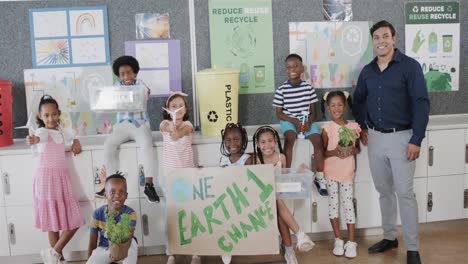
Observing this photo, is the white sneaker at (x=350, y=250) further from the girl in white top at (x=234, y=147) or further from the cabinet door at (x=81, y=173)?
the cabinet door at (x=81, y=173)

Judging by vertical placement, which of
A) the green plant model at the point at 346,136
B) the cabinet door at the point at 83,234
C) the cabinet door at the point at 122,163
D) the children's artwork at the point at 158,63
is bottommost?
the cabinet door at the point at 83,234

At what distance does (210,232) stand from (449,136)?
4.74ft

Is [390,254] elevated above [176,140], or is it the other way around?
[176,140]

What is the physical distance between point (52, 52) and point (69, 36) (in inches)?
5.1

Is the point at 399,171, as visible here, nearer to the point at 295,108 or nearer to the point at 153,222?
the point at 295,108

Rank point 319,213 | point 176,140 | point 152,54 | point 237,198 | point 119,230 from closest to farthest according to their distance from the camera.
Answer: point 119,230, point 237,198, point 176,140, point 319,213, point 152,54

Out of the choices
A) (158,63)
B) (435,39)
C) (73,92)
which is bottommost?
(73,92)

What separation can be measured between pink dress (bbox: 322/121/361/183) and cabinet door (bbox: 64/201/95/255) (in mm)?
1242

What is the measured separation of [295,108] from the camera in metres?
2.70

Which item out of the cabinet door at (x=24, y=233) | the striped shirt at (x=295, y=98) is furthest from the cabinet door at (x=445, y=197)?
the cabinet door at (x=24, y=233)

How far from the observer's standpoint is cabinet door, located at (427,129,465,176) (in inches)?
107

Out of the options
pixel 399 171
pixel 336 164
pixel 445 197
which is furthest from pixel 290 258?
pixel 445 197

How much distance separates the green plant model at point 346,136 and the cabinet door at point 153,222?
97 centimetres

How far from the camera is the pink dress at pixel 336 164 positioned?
100.0 inches
